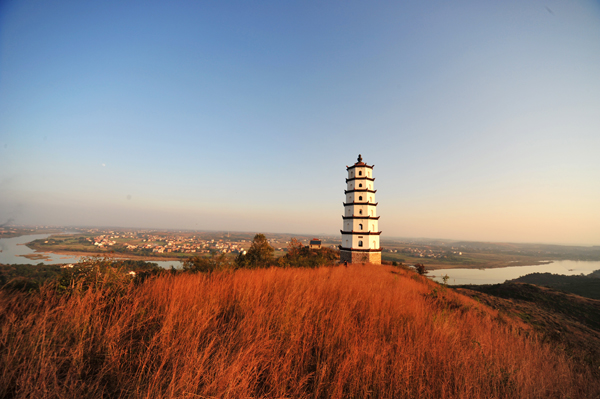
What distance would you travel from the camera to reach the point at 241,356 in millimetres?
2293

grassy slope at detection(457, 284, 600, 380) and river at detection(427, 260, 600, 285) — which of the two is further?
river at detection(427, 260, 600, 285)

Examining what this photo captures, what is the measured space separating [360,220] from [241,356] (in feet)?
96.8

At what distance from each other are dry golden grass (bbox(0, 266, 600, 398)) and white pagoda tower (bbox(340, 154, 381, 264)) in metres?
26.1

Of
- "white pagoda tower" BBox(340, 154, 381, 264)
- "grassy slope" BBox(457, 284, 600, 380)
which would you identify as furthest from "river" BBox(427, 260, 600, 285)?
"white pagoda tower" BBox(340, 154, 381, 264)

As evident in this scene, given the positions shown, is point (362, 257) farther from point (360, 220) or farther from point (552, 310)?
point (552, 310)

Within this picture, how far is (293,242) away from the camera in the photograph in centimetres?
3922

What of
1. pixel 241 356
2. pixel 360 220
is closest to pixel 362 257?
pixel 360 220

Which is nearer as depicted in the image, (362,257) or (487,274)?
(362,257)

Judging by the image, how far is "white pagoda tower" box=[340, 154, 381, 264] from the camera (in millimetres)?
29375

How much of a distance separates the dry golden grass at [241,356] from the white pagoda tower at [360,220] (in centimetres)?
2609

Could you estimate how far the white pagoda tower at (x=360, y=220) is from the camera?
1156 inches

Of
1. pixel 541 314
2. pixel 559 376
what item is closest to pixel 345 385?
pixel 559 376

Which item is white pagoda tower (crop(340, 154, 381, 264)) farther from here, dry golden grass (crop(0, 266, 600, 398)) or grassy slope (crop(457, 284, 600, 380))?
dry golden grass (crop(0, 266, 600, 398))

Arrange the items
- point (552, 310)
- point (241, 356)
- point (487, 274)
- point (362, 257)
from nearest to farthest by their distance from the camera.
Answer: point (241, 356)
point (552, 310)
point (362, 257)
point (487, 274)
